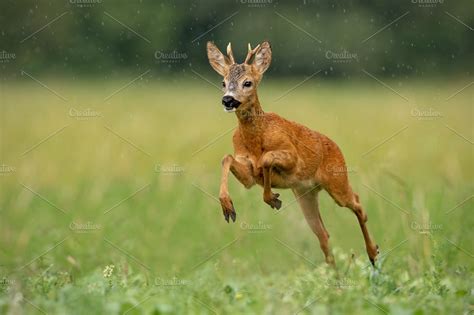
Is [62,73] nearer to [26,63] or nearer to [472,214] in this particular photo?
[26,63]

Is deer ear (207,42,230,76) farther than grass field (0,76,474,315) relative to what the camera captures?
Yes

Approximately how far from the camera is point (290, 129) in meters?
8.84

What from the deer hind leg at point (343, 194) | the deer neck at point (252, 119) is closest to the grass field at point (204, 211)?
the deer hind leg at point (343, 194)

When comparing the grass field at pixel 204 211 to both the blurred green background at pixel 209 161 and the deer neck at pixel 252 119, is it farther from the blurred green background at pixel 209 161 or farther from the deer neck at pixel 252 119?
the deer neck at pixel 252 119

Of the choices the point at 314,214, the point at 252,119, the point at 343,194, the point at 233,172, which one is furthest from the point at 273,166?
the point at 314,214

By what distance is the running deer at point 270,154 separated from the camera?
8.13 m

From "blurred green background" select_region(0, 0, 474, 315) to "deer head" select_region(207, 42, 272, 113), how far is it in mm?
1254

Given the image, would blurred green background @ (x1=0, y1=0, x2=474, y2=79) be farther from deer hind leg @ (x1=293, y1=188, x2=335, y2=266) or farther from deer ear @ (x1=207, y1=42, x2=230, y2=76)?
deer ear @ (x1=207, y1=42, x2=230, y2=76)

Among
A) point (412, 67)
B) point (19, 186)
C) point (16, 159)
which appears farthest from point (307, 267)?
point (412, 67)

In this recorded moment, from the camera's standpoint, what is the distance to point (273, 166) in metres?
8.40

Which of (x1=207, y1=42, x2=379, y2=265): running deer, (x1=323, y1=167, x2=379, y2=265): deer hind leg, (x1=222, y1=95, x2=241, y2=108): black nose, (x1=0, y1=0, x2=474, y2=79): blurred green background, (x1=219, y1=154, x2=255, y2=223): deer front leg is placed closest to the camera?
(x1=219, y1=154, x2=255, y2=223): deer front leg

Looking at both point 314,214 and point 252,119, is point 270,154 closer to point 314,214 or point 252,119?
point 252,119

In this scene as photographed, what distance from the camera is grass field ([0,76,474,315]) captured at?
8.00 metres

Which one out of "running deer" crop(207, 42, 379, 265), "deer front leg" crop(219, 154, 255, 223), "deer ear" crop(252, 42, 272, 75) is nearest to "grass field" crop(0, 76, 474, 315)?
"running deer" crop(207, 42, 379, 265)
